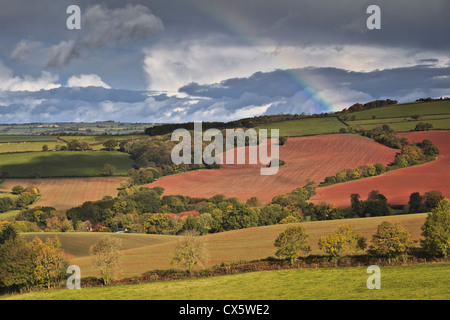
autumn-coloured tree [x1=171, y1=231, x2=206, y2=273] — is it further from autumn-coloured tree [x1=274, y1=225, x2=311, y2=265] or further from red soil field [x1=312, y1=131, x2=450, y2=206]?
red soil field [x1=312, y1=131, x2=450, y2=206]

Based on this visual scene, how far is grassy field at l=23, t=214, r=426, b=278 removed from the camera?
58.5 metres

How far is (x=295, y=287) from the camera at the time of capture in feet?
128

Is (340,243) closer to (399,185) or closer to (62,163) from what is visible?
(399,185)

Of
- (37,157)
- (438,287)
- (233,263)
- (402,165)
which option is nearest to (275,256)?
(233,263)

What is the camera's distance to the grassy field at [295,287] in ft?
109

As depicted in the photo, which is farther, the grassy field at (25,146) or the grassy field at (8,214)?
the grassy field at (25,146)

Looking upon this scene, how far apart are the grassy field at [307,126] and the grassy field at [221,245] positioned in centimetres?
9414

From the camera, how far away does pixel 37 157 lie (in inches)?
6216

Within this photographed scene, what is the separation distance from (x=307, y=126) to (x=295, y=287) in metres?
142

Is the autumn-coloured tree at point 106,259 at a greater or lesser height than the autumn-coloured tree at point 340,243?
lesser

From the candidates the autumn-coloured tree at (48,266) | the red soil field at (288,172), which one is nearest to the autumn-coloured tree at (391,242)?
the autumn-coloured tree at (48,266)

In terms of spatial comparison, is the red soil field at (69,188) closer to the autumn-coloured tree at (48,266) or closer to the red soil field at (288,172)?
the red soil field at (288,172)

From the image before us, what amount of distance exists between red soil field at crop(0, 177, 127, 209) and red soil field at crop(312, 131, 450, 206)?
62.2 m

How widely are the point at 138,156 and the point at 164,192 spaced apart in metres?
44.5
